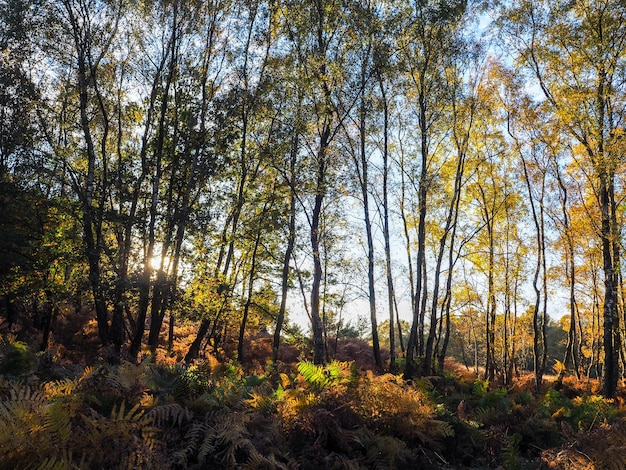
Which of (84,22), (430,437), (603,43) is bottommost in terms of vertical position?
(430,437)

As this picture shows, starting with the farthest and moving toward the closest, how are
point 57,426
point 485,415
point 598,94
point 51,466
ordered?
point 598,94, point 485,415, point 57,426, point 51,466

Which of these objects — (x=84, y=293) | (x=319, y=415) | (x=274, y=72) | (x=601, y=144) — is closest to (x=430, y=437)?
(x=319, y=415)

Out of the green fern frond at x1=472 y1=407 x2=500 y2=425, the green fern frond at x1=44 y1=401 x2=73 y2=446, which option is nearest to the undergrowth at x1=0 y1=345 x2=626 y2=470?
the green fern frond at x1=44 y1=401 x2=73 y2=446

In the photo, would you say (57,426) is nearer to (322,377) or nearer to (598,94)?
(322,377)

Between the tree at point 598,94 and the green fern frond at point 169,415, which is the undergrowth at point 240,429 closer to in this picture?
the green fern frond at point 169,415

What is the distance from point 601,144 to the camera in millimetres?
13180

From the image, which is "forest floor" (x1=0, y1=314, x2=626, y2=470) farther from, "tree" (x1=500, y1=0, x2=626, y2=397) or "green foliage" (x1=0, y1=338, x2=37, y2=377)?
"tree" (x1=500, y1=0, x2=626, y2=397)

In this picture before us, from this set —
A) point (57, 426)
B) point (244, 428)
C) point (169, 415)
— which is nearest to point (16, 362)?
point (169, 415)

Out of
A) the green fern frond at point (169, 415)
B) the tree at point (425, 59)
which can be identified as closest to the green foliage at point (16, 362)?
the green fern frond at point (169, 415)

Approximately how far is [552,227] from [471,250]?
390cm

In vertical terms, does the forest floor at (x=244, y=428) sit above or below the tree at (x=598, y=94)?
below

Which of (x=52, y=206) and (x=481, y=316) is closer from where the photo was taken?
(x=52, y=206)

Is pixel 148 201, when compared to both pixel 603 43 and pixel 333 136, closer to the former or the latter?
pixel 333 136

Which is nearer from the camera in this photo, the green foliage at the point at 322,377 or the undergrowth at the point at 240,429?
the undergrowth at the point at 240,429
